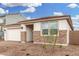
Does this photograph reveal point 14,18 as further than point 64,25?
Yes

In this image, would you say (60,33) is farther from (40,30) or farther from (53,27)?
(40,30)

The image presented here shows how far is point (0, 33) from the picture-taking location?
390 cm

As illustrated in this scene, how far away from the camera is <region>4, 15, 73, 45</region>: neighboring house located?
149 inches

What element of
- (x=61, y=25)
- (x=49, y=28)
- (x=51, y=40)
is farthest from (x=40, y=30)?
(x=61, y=25)

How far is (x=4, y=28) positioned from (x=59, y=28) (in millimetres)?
987

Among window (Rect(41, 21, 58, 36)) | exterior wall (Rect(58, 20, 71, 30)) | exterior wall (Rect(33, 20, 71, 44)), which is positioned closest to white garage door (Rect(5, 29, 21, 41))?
exterior wall (Rect(33, 20, 71, 44))

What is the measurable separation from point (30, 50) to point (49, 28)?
52cm

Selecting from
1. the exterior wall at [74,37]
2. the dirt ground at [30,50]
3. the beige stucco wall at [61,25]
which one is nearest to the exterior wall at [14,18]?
the beige stucco wall at [61,25]

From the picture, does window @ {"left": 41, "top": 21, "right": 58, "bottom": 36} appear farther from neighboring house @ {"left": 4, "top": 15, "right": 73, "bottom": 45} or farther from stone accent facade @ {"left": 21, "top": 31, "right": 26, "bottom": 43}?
stone accent facade @ {"left": 21, "top": 31, "right": 26, "bottom": 43}

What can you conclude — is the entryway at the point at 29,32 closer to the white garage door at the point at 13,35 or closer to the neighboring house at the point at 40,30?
the neighboring house at the point at 40,30

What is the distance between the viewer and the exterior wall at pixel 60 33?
376cm

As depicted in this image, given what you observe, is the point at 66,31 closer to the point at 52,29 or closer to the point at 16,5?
the point at 52,29

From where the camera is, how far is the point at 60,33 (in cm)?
380

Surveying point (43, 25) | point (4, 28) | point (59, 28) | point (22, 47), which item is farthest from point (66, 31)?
point (4, 28)
